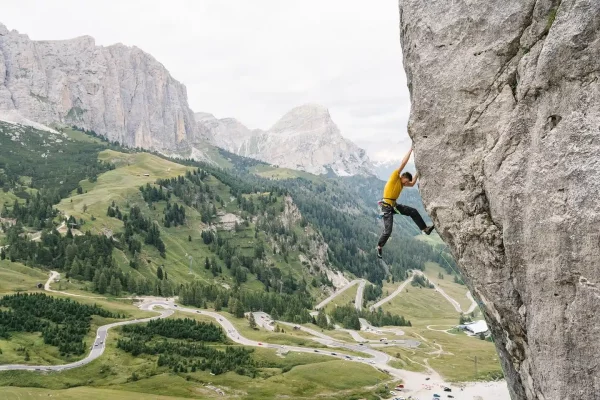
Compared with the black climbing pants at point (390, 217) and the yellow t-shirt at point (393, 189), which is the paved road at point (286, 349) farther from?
the yellow t-shirt at point (393, 189)

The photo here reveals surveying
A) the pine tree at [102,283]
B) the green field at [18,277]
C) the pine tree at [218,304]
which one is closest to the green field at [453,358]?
the pine tree at [218,304]

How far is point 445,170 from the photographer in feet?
58.0

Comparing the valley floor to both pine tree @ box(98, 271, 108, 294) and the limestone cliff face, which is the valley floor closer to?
pine tree @ box(98, 271, 108, 294)

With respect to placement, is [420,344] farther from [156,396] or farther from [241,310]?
[156,396]

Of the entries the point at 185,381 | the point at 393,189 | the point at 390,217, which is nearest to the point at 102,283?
the point at 185,381

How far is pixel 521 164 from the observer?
49.3ft

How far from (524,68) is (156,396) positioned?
100 m

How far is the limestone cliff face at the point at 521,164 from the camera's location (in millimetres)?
13688

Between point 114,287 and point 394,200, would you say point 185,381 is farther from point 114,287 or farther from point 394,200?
point 394,200

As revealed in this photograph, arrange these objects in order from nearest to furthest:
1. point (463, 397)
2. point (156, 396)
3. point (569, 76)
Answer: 1. point (569, 76)
2. point (156, 396)
3. point (463, 397)

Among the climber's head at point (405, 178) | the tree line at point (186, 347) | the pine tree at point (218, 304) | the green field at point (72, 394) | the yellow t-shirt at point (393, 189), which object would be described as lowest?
the green field at point (72, 394)

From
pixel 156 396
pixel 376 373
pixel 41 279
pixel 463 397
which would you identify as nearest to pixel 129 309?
pixel 41 279

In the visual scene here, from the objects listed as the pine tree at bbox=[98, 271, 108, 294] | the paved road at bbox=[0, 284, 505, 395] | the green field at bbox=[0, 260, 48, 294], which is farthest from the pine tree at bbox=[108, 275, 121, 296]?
the green field at bbox=[0, 260, 48, 294]

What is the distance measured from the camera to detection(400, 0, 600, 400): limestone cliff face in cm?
1369
